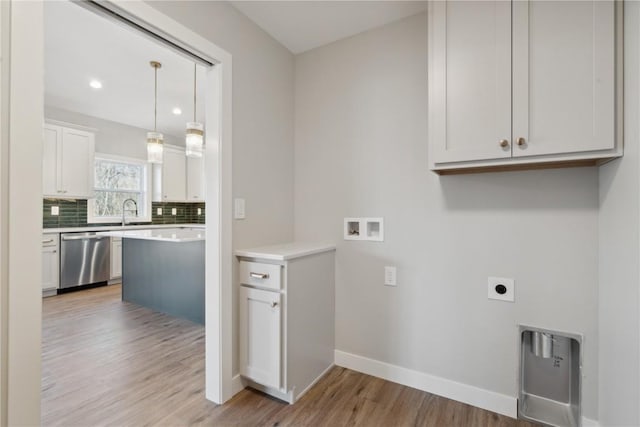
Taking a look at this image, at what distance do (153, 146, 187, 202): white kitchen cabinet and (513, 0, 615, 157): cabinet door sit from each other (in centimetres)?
579

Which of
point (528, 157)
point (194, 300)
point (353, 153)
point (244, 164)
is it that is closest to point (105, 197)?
point (194, 300)

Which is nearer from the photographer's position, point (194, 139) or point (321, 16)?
point (321, 16)

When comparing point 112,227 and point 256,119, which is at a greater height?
point 256,119

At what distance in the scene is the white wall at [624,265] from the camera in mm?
1209

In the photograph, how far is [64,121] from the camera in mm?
4605

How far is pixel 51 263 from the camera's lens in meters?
4.25

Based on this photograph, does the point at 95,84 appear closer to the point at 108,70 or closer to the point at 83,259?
the point at 108,70

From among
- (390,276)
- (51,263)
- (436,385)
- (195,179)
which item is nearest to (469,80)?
(390,276)

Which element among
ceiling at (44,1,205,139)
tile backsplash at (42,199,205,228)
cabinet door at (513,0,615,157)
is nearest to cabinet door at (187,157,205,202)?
tile backsplash at (42,199,205,228)

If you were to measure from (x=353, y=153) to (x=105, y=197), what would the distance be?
4.93 metres

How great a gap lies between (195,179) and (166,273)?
336 centimetres

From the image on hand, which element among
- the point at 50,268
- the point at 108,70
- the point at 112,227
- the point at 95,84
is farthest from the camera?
the point at 112,227

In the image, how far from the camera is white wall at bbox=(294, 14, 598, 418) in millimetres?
1641

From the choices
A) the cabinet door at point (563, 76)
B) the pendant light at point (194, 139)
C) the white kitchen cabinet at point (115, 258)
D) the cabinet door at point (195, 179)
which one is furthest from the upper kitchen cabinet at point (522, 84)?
the cabinet door at point (195, 179)
